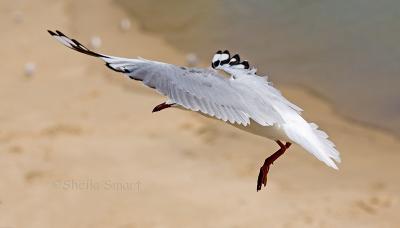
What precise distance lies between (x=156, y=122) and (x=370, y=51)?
286 cm

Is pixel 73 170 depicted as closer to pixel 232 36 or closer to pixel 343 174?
pixel 343 174

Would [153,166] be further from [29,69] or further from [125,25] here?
[125,25]

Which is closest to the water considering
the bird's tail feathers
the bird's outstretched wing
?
the bird's tail feathers

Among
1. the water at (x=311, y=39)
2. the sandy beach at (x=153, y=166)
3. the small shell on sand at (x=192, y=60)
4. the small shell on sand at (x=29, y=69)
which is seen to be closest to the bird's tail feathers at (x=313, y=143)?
the sandy beach at (x=153, y=166)

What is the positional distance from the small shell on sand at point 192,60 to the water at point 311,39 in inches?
4.4

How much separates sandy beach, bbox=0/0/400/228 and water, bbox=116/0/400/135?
32 centimetres

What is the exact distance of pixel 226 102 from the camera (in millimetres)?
3217

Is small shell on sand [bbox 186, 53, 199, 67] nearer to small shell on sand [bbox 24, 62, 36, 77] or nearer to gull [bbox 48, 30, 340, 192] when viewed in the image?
small shell on sand [bbox 24, 62, 36, 77]

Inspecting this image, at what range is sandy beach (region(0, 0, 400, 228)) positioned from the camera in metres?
5.26

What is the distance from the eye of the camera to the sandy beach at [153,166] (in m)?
5.26

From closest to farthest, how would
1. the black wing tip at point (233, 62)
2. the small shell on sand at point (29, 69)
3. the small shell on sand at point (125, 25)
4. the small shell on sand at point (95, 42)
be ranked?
the black wing tip at point (233, 62) → the small shell on sand at point (29, 69) → the small shell on sand at point (95, 42) → the small shell on sand at point (125, 25)

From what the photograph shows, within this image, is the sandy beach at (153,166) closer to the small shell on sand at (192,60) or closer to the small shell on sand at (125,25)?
the small shell on sand at (192,60)

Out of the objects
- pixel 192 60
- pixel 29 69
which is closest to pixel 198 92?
pixel 29 69

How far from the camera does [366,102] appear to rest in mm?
7199
